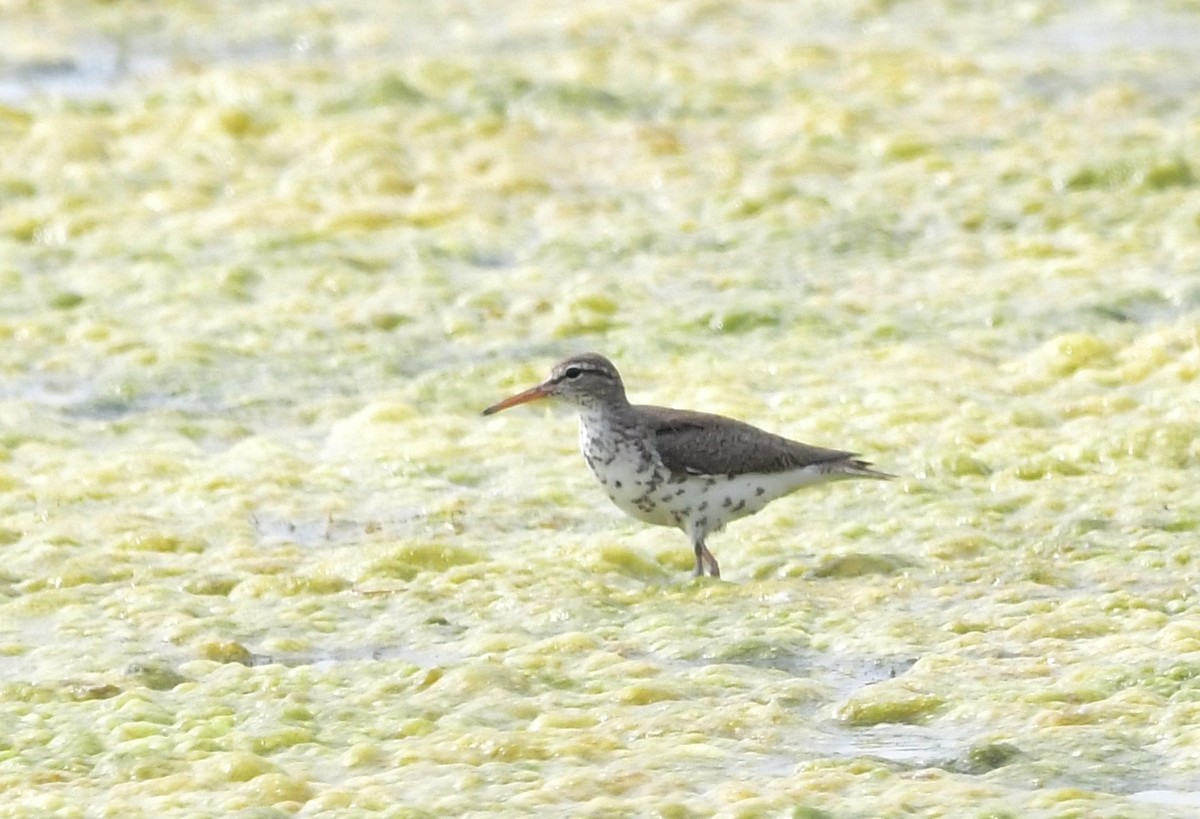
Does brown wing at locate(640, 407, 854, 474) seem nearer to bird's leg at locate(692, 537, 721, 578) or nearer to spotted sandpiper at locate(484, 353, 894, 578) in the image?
spotted sandpiper at locate(484, 353, 894, 578)

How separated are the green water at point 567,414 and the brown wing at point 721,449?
282 mm

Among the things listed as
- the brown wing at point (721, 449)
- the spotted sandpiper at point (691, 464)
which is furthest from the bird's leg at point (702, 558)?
the brown wing at point (721, 449)

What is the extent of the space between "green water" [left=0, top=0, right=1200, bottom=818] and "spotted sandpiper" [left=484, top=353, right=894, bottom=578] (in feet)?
0.63

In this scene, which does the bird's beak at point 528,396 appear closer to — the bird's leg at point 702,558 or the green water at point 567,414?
the green water at point 567,414

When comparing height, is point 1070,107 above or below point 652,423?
above

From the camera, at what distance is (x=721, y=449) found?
6.50m

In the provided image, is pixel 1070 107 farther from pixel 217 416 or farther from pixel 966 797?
pixel 966 797

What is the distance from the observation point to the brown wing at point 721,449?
6.46 m

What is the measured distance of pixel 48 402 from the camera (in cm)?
786

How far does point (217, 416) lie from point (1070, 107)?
15.0 feet

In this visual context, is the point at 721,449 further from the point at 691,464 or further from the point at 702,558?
the point at 702,558

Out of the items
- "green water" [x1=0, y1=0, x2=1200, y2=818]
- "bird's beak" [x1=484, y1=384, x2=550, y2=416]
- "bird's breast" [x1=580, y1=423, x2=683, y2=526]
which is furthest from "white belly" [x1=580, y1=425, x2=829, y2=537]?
"bird's beak" [x1=484, y1=384, x2=550, y2=416]

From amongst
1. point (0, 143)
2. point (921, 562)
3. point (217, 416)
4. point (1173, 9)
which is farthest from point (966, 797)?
point (1173, 9)

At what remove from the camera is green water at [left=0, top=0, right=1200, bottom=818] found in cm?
520
